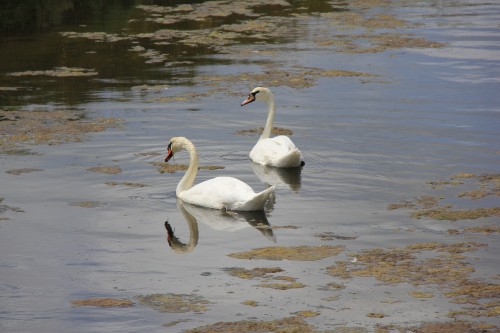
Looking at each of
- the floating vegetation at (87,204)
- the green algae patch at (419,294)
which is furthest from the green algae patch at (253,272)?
the floating vegetation at (87,204)

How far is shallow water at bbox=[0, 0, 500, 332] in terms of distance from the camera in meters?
11.0

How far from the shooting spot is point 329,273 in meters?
11.6

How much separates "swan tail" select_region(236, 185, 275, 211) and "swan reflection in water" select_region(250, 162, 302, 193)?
135 centimetres

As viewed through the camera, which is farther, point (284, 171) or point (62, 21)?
point (62, 21)

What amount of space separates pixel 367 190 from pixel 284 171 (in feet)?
6.07

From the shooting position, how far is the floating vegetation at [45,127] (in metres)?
18.0

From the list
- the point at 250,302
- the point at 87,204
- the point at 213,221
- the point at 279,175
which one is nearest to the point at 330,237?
the point at 213,221

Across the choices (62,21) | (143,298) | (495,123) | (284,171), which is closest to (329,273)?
(143,298)

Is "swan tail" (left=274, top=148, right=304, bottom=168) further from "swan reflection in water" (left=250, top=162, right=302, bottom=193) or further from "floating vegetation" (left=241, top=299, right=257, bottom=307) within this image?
"floating vegetation" (left=241, top=299, right=257, bottom=307)

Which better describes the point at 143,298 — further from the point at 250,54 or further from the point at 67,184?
the point at 250,54

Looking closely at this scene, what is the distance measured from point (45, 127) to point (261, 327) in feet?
31.9

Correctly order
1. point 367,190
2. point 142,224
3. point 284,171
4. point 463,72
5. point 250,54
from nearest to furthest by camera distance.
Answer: point 142,224 < point 367,190 < point 284,171 < point 463,72 < point 250,54

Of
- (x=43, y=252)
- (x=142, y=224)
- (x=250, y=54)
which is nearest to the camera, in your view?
(x=43, y=252)

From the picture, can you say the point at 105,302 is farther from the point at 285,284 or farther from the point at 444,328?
the point at 444,328
